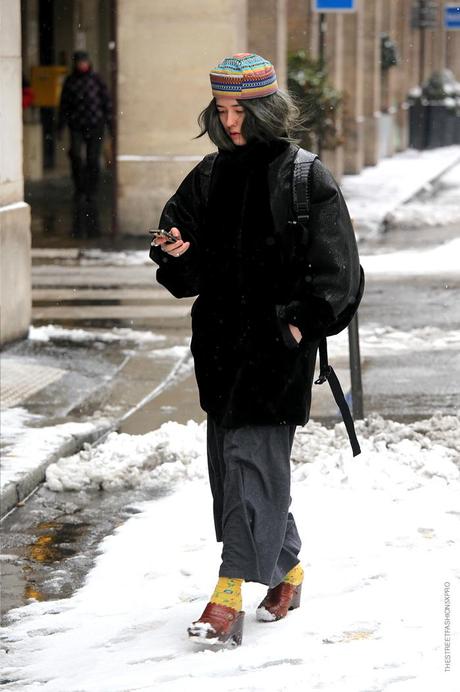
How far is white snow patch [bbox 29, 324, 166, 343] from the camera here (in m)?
11.2

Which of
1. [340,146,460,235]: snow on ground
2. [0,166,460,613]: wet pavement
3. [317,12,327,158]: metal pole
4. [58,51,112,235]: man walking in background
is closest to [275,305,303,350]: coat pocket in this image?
[0,166,460,613]: wet pavement

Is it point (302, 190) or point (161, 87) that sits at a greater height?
point (302, 190)

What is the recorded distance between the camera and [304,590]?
17.7ft

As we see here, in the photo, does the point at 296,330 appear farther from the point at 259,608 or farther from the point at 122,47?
the point at 122,47

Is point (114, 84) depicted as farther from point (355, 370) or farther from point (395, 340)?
point (355, 370)

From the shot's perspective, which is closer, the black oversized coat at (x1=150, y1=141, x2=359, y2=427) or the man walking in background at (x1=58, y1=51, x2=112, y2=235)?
the black oversized coat at (x1=150, y1=141, x2=359, y2=427)

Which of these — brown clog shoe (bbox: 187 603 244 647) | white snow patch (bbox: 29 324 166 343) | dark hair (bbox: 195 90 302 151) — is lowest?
white snow patch (bbox: 29 324 166 343)

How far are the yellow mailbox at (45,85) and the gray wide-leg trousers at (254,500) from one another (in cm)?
2222

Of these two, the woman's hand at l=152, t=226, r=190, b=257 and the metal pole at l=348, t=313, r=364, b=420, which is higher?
the woman's hand at l=152, t=226, r=190, b=257

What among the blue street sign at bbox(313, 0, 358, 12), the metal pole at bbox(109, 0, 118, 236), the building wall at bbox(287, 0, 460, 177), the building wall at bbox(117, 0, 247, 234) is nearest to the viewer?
the building wall at bbox(117, 0, 247, 234)

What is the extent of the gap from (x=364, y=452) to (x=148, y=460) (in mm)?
1051

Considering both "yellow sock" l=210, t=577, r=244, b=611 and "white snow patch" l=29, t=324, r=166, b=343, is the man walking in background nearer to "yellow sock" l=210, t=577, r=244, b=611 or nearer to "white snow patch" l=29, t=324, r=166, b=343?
"white snow patch" l=29, t=324, r=166, b=343

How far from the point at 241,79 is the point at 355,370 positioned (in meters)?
3.47

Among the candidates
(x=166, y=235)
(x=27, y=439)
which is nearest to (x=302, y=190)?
(x=166, y=235)
